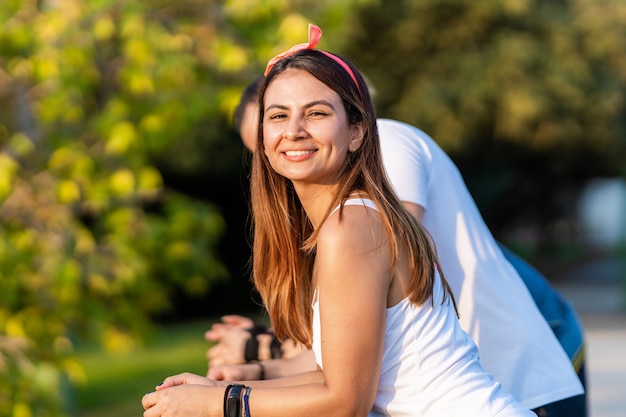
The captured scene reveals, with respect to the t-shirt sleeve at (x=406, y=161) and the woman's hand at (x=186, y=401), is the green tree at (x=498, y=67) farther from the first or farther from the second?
the woman's hand at (x=186, y=401)

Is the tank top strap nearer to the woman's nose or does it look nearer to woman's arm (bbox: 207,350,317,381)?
the woman's nose

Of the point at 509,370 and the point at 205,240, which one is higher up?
the point at 205,240

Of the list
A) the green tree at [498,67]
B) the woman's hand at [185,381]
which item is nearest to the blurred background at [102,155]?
the woman's hand at [185,381]

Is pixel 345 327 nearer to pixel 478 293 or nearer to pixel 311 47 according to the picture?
pixel 311 47

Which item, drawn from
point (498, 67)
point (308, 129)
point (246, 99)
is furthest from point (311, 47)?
point (498, 67)

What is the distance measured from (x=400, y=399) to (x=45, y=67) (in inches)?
167

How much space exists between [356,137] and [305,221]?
0.25 m

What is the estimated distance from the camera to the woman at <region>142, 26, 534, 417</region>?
182 cm

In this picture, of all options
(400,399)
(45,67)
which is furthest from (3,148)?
(400,399)

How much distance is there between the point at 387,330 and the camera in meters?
1.88

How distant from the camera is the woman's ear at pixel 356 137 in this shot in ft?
6.54

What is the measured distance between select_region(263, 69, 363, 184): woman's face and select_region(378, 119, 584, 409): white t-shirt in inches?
19.1

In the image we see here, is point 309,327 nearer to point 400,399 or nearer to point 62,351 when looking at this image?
point 400,399

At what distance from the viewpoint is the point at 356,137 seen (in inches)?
78.7
